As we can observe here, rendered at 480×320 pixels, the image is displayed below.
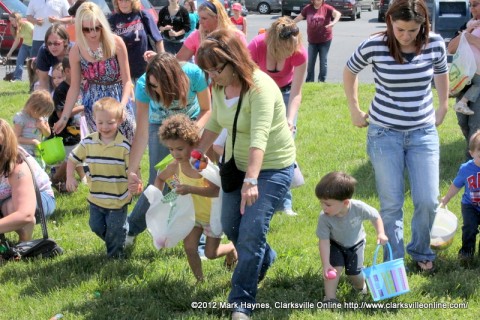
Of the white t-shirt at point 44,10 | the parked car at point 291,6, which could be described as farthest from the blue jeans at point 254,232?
the parked car at point 291,6

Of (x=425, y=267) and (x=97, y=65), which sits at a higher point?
(x=97, y=65)

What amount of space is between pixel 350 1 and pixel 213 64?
31.5 m

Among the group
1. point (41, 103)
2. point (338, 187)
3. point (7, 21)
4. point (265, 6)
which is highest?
point (338, 187)

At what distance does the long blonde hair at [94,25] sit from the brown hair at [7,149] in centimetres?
133

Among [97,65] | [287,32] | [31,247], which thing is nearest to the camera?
[31,247]

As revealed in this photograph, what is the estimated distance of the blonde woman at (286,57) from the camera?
20.8 feet

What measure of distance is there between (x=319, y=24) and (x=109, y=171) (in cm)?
952

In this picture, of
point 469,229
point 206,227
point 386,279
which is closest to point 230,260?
point 206,227

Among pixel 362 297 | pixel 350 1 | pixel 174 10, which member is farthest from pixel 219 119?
pixel 350 1

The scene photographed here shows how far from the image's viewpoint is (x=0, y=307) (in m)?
5.10

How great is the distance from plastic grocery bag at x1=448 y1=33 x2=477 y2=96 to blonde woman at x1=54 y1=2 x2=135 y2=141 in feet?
9.53

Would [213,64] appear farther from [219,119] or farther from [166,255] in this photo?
[166,255]

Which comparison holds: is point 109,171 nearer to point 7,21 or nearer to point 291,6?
point 7,21

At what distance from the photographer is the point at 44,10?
13.1 meters
